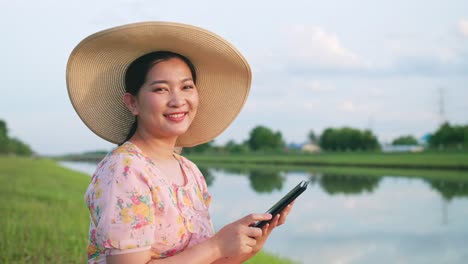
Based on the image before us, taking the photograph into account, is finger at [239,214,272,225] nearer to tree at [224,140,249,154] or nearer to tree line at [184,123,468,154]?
tree line at [184,123,468,154]

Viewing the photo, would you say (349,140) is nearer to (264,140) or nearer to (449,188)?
(264,140)

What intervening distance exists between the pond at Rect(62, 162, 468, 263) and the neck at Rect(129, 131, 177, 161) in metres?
6.79

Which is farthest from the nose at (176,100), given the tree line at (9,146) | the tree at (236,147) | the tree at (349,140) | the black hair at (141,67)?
the tree at (236,147)

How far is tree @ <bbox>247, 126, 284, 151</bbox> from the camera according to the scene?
8250cm

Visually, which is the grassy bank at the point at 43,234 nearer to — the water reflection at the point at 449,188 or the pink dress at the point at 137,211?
the pink dress at the point at 137,211

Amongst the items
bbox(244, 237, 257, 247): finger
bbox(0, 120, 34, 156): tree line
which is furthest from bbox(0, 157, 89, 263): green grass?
bbox(0, 120, 34, 156): tree line

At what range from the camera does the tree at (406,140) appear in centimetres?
10600

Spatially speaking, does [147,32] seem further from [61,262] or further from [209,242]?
[61,262]

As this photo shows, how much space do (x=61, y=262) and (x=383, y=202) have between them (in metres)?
14.0

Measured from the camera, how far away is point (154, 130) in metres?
1.67

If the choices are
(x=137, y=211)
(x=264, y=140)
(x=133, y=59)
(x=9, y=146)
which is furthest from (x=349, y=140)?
(x=137, y=211)

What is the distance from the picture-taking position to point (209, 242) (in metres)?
1.49

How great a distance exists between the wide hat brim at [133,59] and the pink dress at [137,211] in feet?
1.17

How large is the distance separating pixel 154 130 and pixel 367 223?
11.9 meters
